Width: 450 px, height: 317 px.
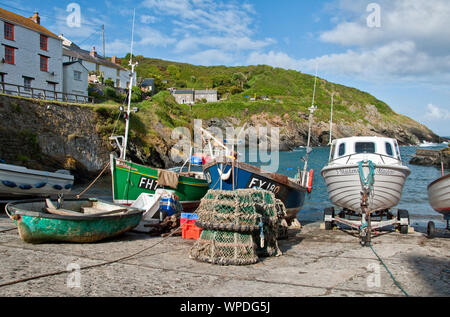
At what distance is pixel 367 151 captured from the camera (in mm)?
11703

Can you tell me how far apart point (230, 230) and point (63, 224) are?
11.9ft

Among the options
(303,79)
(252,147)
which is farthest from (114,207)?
(303,79)

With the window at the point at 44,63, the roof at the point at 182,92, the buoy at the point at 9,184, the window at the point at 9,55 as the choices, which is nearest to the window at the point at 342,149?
the buoy at the point at 9,184

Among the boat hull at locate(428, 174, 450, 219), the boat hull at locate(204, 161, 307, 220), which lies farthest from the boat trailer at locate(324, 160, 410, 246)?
the boat hull at locate(204, 161, 307, 220)

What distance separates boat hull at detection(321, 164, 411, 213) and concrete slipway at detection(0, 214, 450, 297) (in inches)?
61.2

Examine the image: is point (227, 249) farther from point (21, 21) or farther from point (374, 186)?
point (21, 21)

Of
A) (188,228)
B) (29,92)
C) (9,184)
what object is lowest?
(188,228)

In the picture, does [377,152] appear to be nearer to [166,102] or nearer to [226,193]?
[226,193]

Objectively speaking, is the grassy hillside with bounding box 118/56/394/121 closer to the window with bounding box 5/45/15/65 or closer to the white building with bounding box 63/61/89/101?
the white building with bounding box 63/61/89/101

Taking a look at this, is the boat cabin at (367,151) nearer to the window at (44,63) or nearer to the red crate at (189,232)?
the red crate at (189,232)

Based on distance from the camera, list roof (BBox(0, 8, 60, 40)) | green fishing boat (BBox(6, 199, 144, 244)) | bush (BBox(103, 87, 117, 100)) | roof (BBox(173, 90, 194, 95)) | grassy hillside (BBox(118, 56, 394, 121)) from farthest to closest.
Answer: roof (BBox(173, 90, 194, 95))
grassy hillside (BBox(118, 56, 394, 121))
bush (BBox(103, 87, 117, 100))
roof (BBox(0, 8, 60, 40))
green fishing boat (BBox(6, 199, 144, 244))

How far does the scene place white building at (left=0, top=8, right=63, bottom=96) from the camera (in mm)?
32344

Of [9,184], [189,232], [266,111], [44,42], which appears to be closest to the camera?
[189,232]

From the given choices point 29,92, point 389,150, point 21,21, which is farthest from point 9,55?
point 389,150
